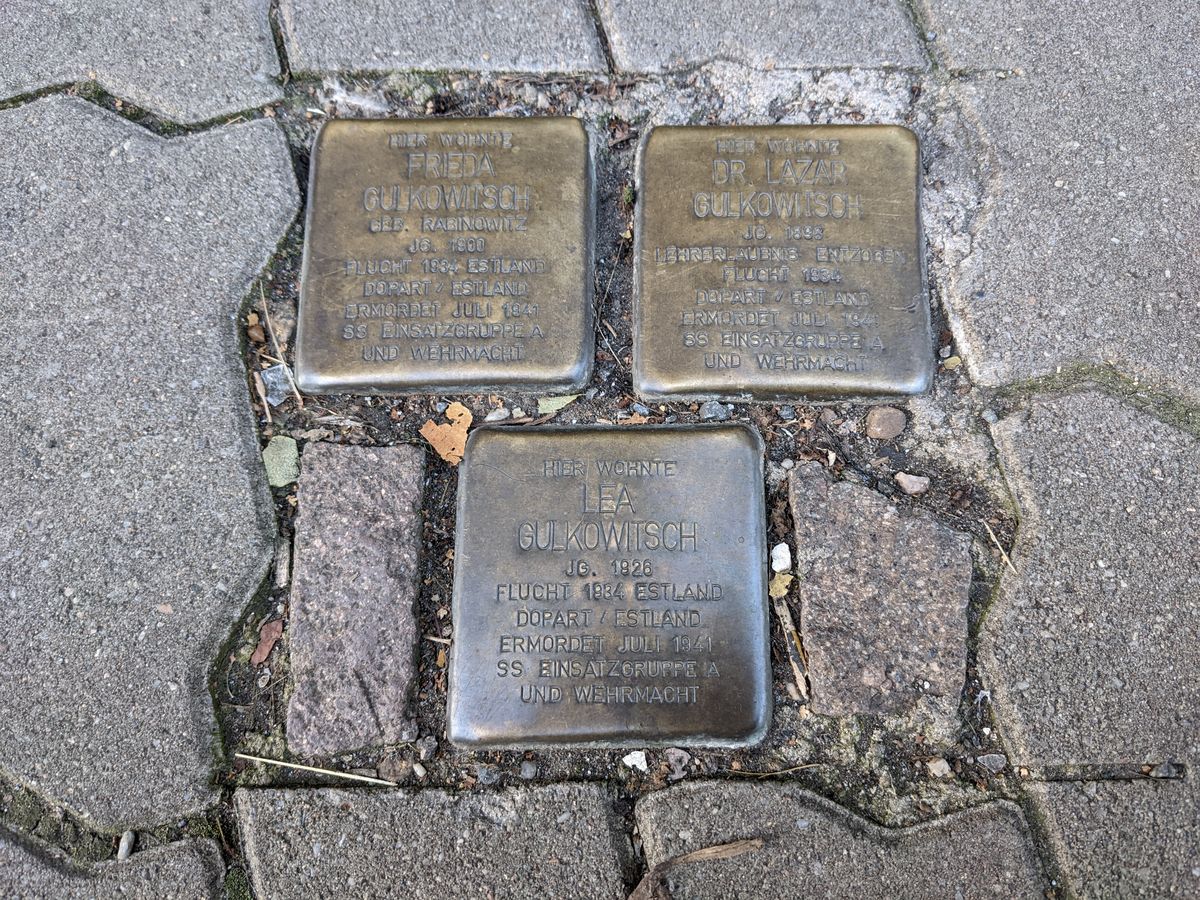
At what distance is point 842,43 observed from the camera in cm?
180

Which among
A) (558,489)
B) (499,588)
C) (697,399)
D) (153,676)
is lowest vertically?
(153,676)

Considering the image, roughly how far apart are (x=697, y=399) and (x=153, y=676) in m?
1.25

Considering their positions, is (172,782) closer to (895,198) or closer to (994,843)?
(994,843)

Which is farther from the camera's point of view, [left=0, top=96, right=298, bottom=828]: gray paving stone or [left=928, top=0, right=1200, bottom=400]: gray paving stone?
[left=928, top=0, right=1200, bottom=400]: gray paving stone

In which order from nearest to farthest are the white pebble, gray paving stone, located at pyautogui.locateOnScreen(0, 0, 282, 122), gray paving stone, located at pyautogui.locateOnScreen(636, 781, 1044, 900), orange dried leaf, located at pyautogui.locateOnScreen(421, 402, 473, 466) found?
1. gray paving stone, located at pyautogui.locateOnScreen(636, 781, 1044, 900)
2. the white pebble
3. orange dried leaf, located at pyautogui.locateOnScreen(421, 402, 473, 466)
4. gray paving stone, located at pyautogui.locateOnScreen(0, 0, 282, 122)

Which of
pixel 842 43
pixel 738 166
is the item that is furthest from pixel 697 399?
pixel 842 43

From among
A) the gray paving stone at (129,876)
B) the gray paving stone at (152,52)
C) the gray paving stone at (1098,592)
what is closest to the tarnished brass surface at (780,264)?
the gray paving stone at (1098,592)

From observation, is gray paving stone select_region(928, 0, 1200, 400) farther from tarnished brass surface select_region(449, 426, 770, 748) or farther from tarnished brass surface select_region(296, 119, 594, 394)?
tarnished brass surface select_region(296, 119, 594, 394)

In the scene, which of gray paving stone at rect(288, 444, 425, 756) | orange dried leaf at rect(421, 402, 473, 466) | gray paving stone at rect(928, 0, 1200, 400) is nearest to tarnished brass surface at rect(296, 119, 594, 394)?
orange dried leaf at rect(421, 402, 473, 466)

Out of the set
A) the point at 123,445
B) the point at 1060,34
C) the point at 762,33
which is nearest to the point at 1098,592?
the point at 1060,34

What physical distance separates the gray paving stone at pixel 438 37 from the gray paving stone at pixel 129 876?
1765mm

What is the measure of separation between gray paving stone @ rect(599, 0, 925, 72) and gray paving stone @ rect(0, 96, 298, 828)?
91 cm

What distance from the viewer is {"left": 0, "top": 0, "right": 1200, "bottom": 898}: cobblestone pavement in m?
1.41

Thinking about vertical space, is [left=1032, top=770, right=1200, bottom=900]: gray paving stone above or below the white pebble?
below
